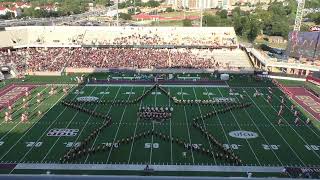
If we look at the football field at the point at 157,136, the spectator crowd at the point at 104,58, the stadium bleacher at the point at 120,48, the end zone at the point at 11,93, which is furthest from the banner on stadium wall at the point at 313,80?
the end zone at the point at 11,93

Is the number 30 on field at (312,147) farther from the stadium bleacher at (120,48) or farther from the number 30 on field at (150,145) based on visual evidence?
the stadium bleacher at (120,48)

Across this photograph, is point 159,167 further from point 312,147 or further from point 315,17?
point 315,17

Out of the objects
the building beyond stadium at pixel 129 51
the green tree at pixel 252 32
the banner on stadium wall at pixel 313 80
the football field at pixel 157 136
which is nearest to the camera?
the football field at pixel 157 136

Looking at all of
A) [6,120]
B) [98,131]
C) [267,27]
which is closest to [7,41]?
[6,120]

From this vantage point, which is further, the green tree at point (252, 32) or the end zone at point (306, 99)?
the green tree at point (252, 32)

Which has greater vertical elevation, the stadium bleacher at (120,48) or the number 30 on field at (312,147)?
the stadium bleacher at (120,48)

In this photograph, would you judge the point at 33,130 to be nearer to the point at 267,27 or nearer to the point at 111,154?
the point at 111,154
